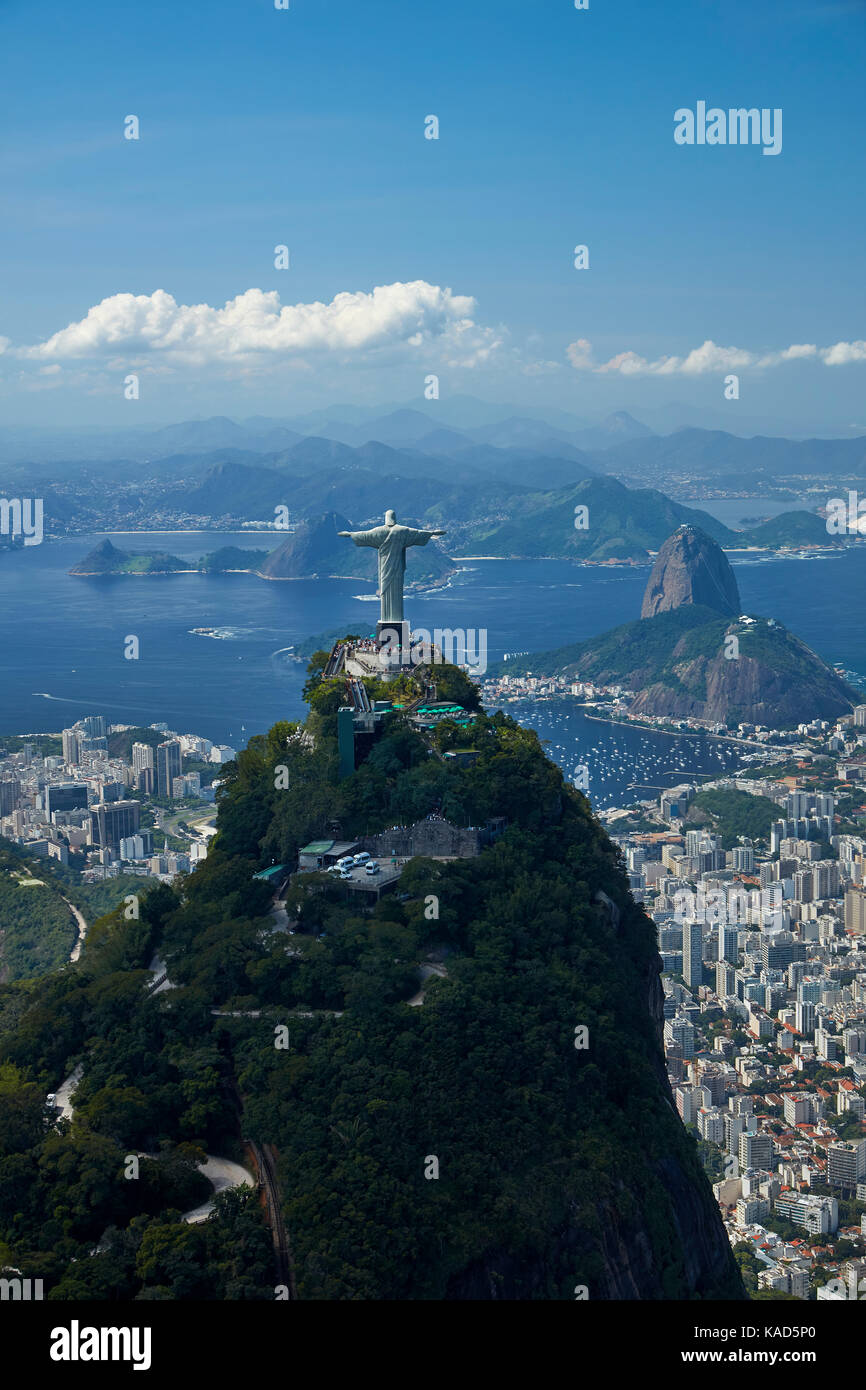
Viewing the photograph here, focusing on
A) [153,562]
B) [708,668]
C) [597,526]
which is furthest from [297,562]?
[708,668]

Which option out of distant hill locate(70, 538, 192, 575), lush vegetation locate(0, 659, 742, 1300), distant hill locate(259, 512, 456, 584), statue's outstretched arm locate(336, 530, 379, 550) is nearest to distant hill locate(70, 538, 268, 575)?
distant hill locate(70, 538, 192, 575)

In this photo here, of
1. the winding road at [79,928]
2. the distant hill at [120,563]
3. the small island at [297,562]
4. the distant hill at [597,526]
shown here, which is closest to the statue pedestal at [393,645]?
the winding road at [79,928]

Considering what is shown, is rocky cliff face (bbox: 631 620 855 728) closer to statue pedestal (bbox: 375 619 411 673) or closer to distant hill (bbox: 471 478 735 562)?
statue pedestal (bbox: 375 619 411 673)

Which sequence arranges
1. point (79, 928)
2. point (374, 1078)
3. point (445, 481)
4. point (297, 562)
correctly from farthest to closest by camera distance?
point (445, 481) → point (297, 562) → point (79, 928) → point (374, 1078)

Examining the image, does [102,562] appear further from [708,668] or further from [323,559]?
[708,668]

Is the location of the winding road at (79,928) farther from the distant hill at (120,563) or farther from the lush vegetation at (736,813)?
the distant hill at (120,563)
